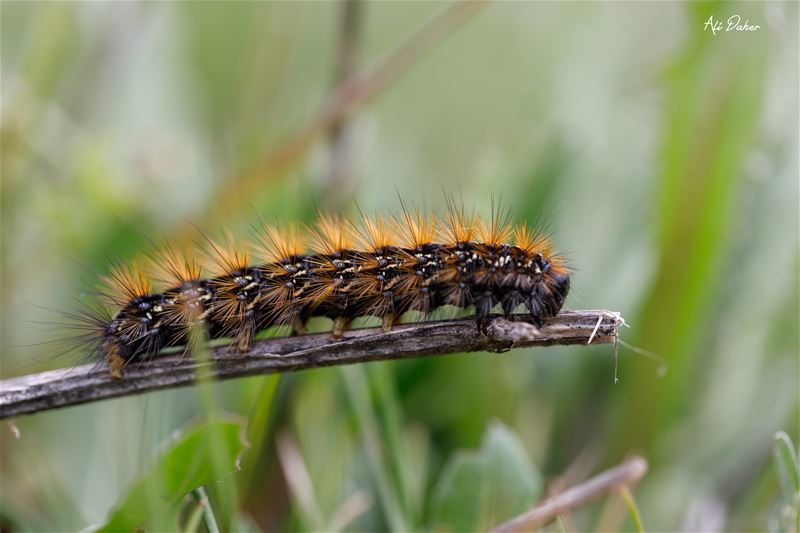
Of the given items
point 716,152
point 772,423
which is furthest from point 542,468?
point 716,152

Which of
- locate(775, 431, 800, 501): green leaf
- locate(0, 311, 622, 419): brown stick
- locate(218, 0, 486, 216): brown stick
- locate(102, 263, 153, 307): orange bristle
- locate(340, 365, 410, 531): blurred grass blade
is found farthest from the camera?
locate(218, 0, 486, 216): brown stick

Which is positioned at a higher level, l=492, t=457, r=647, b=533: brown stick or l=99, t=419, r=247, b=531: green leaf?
l=99, t=419, r=247, b=531: green leaf

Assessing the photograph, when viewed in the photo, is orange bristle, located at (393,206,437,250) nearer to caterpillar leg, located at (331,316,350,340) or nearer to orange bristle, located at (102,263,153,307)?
caterpillar leg, located at (331,316,350,340)

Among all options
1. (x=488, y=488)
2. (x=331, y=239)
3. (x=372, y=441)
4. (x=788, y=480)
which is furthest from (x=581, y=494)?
(x=331, y=239)

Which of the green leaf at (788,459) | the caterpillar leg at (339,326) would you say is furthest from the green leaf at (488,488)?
the green leaf at (788,459)

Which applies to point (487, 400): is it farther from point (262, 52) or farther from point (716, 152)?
point (262, 52)

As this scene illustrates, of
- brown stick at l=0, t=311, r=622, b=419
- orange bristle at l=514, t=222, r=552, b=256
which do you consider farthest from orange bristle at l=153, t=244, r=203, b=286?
orange bristle at l=514, t=222, r=552, b=256

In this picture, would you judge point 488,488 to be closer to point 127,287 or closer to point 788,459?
point 788,459
